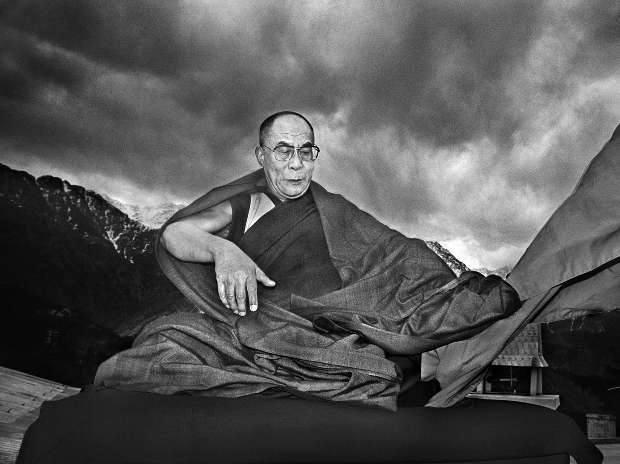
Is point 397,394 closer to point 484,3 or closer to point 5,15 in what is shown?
point 484,3

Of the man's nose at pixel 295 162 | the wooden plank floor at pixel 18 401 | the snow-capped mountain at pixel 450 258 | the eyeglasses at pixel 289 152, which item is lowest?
the wooden plank floor at pixel 18 401

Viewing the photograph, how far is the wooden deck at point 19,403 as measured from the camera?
6.95 feet

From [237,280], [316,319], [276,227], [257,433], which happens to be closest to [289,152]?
[276,227]

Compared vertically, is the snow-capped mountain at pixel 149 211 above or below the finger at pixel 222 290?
above

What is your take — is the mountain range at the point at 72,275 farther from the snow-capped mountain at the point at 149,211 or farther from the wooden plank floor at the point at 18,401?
the wooden plank floor at the point at 18,401

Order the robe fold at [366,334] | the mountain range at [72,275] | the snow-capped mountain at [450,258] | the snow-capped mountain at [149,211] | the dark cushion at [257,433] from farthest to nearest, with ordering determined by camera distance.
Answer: the snow-capped mountain at [450,258], the snow-capped mountain at [149,211], the mountain range at [72,275], the robe fold at [366,334], the dark cushion at [257,433]

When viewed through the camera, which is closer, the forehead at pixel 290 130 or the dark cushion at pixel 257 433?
the dark cushion at pixel 257 433

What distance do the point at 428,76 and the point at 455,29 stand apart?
0.28 m

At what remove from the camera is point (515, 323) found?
1381mm

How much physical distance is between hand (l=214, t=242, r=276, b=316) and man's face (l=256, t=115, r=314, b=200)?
1.12 feet

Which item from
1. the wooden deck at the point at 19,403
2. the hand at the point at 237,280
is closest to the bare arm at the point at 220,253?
the hand at the point at 237,280

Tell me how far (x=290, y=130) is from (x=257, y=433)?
999 millimetres

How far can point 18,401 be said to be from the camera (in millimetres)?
2521

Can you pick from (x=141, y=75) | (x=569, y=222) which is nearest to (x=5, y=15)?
(x=141, y=75)
